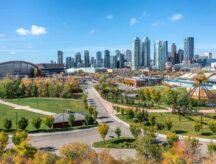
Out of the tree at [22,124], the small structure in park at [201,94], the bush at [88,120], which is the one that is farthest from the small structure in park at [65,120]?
the small structure in park at [201,94]

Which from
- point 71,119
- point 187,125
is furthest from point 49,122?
point 187,125

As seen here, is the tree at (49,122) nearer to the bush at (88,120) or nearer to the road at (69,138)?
the road at (69,138)

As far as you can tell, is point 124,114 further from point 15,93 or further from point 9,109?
point 15,93

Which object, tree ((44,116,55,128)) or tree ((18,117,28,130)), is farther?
tree ((44,116,55,128))

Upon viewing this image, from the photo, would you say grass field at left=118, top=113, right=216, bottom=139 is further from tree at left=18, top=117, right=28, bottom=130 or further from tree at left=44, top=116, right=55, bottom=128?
tree at left=18, top=117, right=28, bottom=130

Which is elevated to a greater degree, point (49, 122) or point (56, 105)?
point (49, 122)

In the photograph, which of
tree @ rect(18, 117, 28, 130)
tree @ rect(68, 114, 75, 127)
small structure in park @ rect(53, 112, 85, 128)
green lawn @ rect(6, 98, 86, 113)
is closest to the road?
tree @ rect(18, 117, 28, 130)

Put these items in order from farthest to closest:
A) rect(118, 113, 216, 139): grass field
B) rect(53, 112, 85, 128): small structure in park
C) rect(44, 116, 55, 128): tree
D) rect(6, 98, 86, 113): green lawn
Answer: rect(6, 98, 86, 113): green lawn < rect(53, 112, 85, 128): small structure in park < rect(44, 116, 55, 128): tree < rect(118, 113, 216, 139): grass field

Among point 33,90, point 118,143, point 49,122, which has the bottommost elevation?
point 118,143

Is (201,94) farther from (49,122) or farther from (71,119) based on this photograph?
(49,122)
